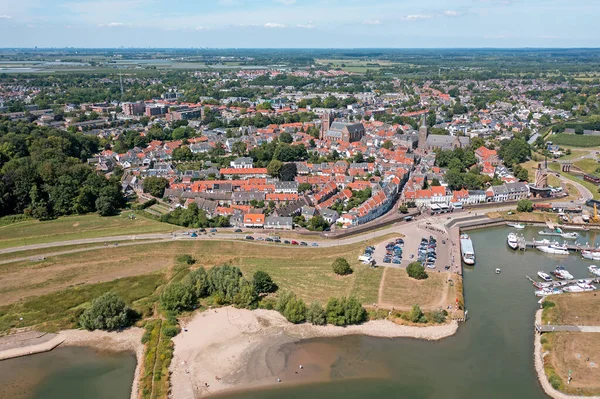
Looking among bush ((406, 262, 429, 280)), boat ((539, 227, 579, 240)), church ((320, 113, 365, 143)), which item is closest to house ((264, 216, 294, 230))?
bush ((406, 262, 429, 280))

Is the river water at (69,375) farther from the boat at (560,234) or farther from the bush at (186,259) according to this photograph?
the boat at (560,234)

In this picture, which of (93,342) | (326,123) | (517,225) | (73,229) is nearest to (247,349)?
(93,342)

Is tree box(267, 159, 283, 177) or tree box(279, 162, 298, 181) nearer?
tree box(279, 162, 298, 181)

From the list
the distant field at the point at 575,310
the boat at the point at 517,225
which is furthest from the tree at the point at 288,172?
the distant field at the point at 575,310

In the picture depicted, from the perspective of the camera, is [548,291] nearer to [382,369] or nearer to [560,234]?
[560,234]

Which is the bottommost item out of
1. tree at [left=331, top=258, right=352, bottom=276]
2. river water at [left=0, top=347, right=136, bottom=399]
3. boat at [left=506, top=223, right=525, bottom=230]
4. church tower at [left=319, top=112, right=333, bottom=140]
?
river water at [left=0, top=347, right=136, bottom=399]

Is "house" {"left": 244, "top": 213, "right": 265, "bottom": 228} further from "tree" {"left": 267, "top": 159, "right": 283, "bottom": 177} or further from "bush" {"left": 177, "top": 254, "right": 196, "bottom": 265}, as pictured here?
"tree" {"left": 267, "top": 159, "right": 283, "bottom": 177}

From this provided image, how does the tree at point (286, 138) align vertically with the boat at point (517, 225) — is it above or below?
above

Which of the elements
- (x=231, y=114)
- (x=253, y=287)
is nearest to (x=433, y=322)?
(x=253, y=287)
